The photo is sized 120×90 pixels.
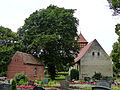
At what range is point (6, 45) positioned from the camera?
39.7 metres

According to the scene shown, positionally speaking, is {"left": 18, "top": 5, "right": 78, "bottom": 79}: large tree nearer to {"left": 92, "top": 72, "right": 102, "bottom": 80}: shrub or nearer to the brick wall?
the brick wall

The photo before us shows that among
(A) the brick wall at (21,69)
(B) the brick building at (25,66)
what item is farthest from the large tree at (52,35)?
(A) the brick wall at (21,69)

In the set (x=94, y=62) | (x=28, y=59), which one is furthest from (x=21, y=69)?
(x=94, y=62)

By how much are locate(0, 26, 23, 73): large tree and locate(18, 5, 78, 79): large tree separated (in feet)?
7.12

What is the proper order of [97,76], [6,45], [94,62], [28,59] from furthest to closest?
[94,62] → [97,76] → [6,45] → [28,59]

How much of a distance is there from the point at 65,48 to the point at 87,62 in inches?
305

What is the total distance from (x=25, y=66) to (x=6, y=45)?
6.90 metres

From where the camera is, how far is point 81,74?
43.4 metres

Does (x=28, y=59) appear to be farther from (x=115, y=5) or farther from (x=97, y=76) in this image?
(x=115, y=5)

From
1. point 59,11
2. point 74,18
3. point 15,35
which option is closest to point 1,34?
point 15,35

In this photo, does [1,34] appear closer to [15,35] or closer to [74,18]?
[15,35]

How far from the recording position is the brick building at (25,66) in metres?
36.3

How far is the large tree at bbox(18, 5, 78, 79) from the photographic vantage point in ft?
125

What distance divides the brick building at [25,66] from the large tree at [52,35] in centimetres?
217
